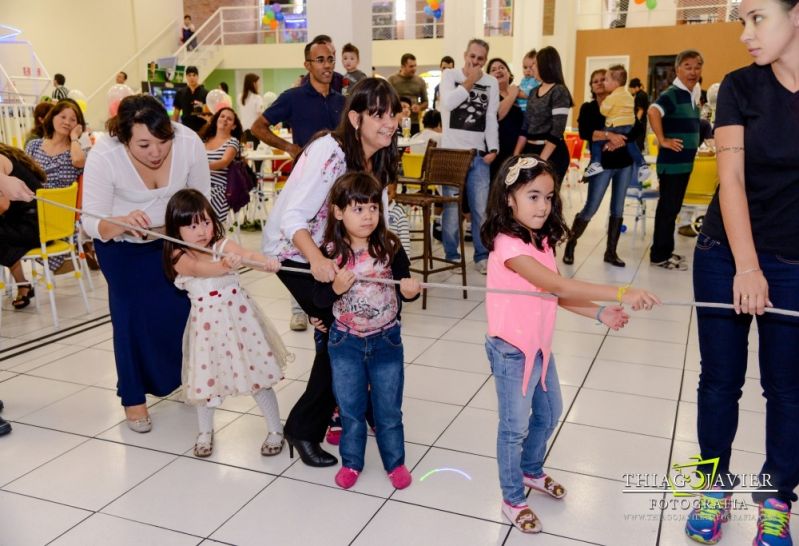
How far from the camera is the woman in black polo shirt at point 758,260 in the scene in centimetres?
186

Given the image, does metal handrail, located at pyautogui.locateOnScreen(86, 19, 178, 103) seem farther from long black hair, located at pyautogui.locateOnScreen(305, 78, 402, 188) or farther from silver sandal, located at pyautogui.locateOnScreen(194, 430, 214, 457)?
long black hair, located at pyautogui.locateOnScreen(305, 78, 402, 188)

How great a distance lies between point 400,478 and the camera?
2.50 metres

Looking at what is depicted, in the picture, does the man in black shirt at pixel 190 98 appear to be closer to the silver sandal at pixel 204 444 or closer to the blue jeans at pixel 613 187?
the blue jeans at pixel 613 187

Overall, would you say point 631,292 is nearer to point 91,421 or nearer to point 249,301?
point 249,301

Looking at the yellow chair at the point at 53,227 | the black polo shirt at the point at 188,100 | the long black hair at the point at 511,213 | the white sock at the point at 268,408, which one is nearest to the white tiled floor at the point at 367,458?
the white sock at the point at 268,408

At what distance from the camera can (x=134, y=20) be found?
1562 centimetres

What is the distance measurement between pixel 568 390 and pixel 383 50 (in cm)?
1467

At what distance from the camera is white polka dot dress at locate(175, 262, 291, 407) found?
2.71m

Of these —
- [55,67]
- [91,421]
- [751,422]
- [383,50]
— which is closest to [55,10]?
[55,67]

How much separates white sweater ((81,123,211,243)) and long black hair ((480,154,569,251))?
4.57 feet

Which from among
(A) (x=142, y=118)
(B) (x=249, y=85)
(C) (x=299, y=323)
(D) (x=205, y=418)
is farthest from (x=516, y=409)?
(B) (x=249, y=85)

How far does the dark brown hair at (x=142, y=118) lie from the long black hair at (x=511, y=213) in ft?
4.39

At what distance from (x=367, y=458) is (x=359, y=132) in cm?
125

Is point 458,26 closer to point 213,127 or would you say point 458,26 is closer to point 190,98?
point 190,98
